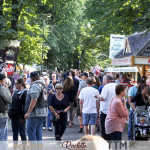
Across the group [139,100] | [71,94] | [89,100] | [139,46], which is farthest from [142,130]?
[139,46]

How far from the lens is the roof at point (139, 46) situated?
49.2 feet

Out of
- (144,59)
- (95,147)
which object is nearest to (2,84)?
(95,147)

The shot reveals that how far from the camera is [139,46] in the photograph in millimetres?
18062

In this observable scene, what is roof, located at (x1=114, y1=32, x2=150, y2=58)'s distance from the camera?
15.0m

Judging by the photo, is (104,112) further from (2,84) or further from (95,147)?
(95,147)

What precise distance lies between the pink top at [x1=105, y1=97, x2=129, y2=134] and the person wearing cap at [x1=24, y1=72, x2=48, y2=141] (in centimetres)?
145

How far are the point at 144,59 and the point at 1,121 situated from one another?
8.20m

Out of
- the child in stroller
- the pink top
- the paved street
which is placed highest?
the pink top

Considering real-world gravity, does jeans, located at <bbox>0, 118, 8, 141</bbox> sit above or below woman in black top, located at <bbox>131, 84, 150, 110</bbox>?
below

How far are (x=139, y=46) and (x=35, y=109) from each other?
11.2 metres

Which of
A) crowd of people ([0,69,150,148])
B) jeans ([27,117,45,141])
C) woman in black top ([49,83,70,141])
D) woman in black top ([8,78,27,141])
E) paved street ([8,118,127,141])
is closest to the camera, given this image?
crowd of people ([0,69,150,148])

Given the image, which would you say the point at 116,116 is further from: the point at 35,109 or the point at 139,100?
the point at 139,100

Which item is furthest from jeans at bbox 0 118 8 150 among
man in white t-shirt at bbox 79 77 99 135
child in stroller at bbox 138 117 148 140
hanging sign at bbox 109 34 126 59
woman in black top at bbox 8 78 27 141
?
hanging sign at bbox 109 34 126 59

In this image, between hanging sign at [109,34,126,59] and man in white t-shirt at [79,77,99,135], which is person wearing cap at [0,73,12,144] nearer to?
man in white t-shirt at [79,77,99,135]
